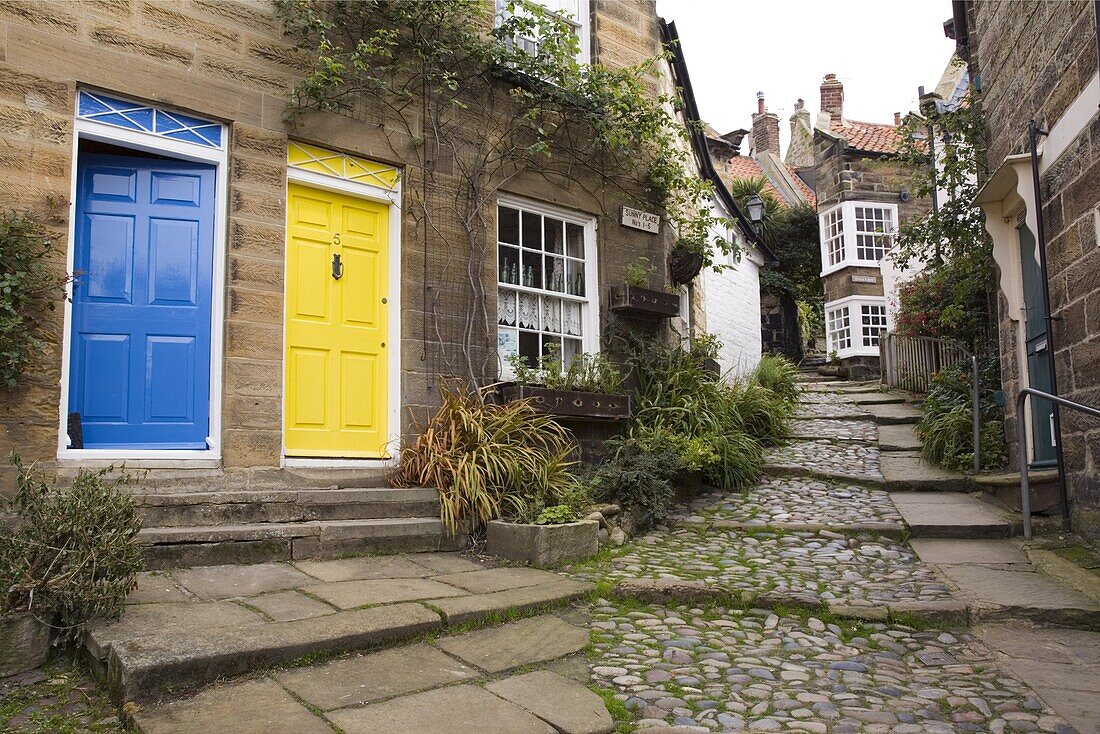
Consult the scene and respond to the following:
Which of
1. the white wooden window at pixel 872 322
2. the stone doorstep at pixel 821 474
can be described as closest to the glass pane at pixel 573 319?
the stone doorstep at pixel 821 474

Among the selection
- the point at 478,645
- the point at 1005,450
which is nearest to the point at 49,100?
the point at 478,645

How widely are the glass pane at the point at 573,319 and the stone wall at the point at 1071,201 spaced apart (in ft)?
12.4

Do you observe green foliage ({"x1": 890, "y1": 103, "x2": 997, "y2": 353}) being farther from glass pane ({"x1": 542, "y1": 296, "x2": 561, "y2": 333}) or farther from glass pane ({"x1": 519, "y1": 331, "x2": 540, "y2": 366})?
glass pane ({"x1": 519, "y1": 331, "x2": 540, "y2": 366})

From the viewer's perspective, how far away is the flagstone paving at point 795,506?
6.73 meters

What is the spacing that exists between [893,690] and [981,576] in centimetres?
191

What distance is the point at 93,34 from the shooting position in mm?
5305

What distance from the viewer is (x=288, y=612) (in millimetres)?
3805

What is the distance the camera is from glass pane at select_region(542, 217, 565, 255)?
7992 millimetres

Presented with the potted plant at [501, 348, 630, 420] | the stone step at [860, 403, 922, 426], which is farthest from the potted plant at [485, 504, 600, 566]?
the stone step at [860, 403, 922, 426]

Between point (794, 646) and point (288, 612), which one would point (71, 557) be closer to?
point (288, 612)

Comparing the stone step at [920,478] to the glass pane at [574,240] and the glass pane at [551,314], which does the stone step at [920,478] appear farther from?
the glass pane at [574,240]

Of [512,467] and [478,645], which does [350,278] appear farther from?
[478,645]

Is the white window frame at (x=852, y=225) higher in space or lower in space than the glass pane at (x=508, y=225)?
higher

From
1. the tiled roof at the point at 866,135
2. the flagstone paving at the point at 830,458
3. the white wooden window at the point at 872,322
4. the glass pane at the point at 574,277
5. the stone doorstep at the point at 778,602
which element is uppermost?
the tiled roof at the point at 866,135
